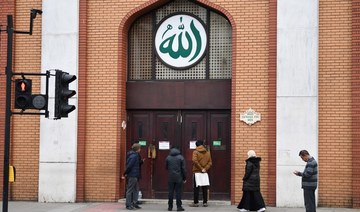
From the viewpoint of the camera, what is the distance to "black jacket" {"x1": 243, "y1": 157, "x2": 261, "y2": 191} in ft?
47.1

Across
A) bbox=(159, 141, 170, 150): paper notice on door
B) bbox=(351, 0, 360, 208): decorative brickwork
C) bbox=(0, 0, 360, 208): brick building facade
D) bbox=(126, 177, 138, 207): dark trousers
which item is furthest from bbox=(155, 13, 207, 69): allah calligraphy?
bbox=(351, 0, 360, 208): decorative brickwork

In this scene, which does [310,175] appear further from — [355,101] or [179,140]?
[179,140]

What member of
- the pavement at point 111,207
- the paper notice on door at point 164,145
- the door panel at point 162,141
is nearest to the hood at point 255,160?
the pavement at point 111,207

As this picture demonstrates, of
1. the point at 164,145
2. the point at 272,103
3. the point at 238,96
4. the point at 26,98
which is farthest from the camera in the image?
the point at 164,145

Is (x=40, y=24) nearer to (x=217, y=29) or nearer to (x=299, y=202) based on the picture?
(x=217, y=29)

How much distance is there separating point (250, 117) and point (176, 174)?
2.34 m

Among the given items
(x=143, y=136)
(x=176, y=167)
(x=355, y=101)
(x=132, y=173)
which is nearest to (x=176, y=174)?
(x=176, y=167)

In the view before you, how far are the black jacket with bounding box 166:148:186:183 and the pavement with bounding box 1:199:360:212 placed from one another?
0.85 meters

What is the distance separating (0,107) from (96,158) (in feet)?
9.60

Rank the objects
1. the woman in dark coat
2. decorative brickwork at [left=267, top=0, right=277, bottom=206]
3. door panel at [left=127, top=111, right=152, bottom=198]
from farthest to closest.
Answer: door panel at [left=127, top=111, right=152, bottom=198]
decorative brickwork at [left=267, top=0, right=277, bottom=206]
the woman in dark coat

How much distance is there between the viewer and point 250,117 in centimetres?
1551

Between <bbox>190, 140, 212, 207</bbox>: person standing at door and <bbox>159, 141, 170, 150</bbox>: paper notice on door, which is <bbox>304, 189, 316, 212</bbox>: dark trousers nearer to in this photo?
<bbox>190, 140, 212, 207</bbox>: person standing at door

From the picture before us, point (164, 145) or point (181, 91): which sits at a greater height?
point (181, 91)

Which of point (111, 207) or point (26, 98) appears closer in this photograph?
point (26, 98)
